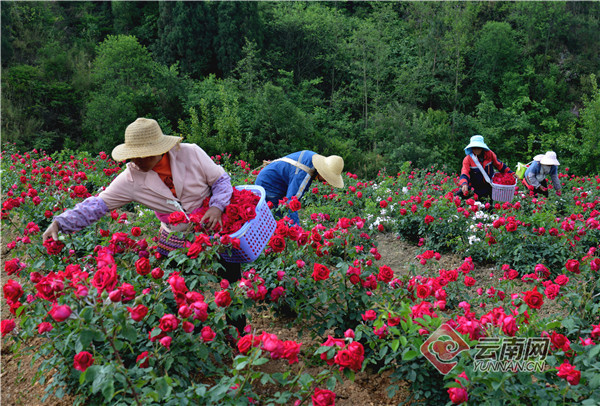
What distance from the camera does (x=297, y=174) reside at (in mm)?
3844

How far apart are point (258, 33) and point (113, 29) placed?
7.78m

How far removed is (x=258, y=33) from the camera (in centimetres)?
2234

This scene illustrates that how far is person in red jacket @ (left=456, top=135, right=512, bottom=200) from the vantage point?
531cm

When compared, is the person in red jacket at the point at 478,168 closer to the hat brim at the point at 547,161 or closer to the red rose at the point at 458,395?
the hat brim at the point at 547,161

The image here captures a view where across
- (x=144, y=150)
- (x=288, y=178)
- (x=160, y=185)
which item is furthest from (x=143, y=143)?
(x=288, y=178)

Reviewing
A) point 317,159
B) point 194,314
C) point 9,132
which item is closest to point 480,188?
point 317,159

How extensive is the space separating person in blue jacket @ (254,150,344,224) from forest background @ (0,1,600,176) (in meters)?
10.9

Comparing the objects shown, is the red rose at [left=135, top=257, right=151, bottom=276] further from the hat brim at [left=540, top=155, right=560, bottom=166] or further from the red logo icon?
the hat brim at [left=540, top=155, right=560, bottom=166]

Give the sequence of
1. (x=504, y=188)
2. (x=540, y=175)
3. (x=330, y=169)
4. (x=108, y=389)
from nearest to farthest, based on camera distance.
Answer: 1. (x=108, y=389)
2. (x=330, y=169)
3. (x=504, y=188)
4. (x=540, y=175)

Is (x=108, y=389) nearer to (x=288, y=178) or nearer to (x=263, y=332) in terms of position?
(x=263, y=332)

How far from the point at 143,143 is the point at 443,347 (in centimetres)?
173

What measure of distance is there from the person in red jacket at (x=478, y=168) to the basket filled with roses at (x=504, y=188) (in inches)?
4.1

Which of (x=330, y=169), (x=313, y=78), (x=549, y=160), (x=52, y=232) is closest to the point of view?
(x=52, y=232)

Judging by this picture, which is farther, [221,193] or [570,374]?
[221,193]
